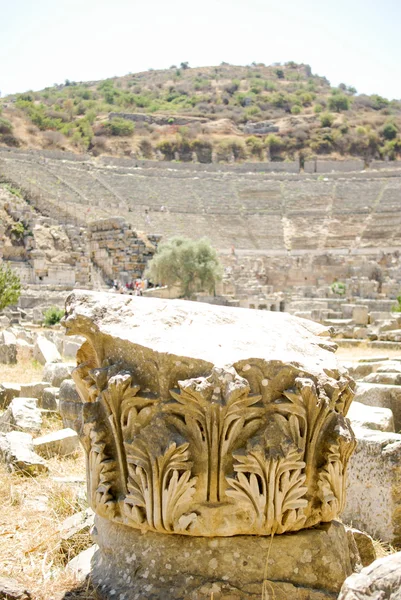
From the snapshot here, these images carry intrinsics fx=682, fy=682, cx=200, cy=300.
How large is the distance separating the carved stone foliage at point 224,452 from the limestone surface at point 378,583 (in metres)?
0.65

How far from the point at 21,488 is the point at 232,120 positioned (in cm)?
7774

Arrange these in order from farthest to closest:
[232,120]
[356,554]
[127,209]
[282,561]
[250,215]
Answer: [232,120], [250,215], [127,209], [356,554], [282,561]

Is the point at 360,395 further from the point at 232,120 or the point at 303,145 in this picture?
the point at 232,120

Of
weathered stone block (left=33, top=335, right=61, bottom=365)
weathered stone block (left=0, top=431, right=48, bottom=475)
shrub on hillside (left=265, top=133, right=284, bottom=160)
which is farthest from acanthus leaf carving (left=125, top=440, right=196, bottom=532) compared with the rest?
shrub on hillside (left=265, top=133, right=284, bottom=160)

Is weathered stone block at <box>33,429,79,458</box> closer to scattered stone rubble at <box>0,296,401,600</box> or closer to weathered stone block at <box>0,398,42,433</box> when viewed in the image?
scattered stone rubble at <box>0,296,401,600</box>

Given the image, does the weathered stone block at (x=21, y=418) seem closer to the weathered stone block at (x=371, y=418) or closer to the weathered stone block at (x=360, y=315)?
the weathered stone block at (x=371, y=418)

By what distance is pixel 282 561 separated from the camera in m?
2.47

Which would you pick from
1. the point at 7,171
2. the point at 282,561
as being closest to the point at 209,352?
the point at 282,561

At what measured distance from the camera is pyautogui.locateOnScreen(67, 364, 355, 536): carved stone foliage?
2383 mm

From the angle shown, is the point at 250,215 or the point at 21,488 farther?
the point at 250,215

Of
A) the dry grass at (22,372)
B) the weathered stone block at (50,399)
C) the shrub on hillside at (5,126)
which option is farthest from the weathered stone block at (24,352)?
the shrub on hillside at (5,126)

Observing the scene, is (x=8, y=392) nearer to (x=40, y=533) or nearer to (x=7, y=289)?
(x=40, y=533)

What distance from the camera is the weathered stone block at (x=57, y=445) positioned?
17.0ft

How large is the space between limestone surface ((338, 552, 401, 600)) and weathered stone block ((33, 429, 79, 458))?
3.72 metres
